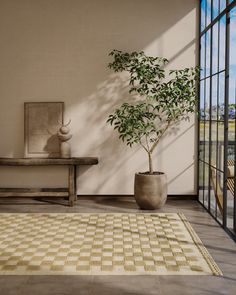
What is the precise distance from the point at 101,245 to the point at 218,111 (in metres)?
2.03

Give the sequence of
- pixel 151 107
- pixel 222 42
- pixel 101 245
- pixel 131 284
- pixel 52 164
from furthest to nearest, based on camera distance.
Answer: pixel 151 107, pixel 52 164, pixel 222 42, pixel 101 245, pixel 131 284

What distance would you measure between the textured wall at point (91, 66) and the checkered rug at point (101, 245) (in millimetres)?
1093

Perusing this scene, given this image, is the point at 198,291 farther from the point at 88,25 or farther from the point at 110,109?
the point at 88,25

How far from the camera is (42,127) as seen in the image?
6488mm

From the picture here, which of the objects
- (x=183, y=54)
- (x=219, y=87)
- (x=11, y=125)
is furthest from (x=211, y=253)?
(x=11, y=125)

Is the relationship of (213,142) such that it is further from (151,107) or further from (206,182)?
(151,107)

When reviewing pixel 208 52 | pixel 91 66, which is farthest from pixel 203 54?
pixel 91 66

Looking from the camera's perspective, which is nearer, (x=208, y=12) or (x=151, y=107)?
(x=208, y=12)

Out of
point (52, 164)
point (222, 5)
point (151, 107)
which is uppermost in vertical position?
point (222, 5)

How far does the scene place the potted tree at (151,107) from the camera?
19.1 ft

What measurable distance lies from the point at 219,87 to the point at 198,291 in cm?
261

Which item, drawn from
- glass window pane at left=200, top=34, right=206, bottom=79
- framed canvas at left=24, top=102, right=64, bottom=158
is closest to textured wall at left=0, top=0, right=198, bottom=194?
framed canvas at left=24, top=102, right=64, bottom=158

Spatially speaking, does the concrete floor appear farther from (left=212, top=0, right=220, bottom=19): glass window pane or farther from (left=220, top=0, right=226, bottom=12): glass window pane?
(left=212, top=0, right=220, bottom=19): glass window pane

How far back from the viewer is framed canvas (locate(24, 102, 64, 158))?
6469 millimetres
